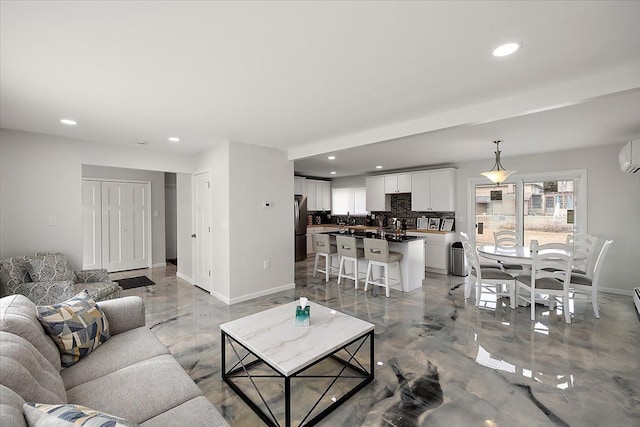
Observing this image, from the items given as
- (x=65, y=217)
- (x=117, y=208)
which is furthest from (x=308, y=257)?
(x=65, y=217)

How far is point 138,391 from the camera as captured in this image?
1.51m

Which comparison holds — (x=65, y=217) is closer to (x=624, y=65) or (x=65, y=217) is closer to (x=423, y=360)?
(x=423, y=360)

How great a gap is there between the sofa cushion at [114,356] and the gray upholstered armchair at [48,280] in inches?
59.5

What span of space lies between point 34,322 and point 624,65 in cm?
412

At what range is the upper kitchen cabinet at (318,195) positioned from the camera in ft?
27.7

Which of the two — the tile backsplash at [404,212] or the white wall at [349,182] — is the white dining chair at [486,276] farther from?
the white wall at [349,182]

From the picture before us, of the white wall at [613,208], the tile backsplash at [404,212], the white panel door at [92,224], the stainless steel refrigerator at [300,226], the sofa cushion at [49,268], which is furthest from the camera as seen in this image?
the stainless steel refrigerator at [300,226]

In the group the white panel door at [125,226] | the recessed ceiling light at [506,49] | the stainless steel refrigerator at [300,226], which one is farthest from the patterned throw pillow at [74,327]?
the stainless steel refrigerator at [300,226]

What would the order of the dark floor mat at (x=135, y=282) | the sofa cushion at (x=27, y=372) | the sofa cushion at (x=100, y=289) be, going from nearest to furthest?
the sofa cushion at (x=27, y=372) → the sofa cushion at (x=100, y=289) → the dark floor mat at (x=135, y=282)

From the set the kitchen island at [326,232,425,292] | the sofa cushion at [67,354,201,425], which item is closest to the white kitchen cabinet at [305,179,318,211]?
the kitchen island at [326,232,425,292]

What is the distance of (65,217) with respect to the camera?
12.9 feet

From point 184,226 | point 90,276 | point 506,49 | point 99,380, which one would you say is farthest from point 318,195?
point 99,380

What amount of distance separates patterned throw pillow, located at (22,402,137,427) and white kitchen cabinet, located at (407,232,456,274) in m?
5.95

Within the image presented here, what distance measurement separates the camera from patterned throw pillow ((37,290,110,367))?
5.91ft
